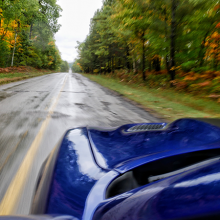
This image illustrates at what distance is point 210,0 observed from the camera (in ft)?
31.8

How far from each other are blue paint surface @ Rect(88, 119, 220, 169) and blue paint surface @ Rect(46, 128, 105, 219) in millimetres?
123

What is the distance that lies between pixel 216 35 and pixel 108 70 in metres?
27.9

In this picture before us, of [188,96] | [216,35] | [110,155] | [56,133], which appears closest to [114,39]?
[216,35]

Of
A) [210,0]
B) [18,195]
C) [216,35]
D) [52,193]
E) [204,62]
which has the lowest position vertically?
[18,195]

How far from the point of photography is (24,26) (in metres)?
30.1

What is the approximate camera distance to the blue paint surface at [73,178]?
3.81 feet

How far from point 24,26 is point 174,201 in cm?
3551

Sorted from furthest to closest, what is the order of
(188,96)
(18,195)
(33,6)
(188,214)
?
1. (33,6)
2. (188,96)
3. (18,195)
4. (188,214)

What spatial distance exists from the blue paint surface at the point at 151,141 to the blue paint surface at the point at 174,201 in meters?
0.53

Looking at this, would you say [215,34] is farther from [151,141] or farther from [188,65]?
[151,141]

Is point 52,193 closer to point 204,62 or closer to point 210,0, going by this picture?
point 210,0

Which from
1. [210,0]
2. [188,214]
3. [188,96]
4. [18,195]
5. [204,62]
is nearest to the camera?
[188,214]

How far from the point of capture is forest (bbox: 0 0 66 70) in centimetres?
2106

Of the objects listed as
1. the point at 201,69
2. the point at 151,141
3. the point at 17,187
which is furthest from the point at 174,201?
the point at 201,69
